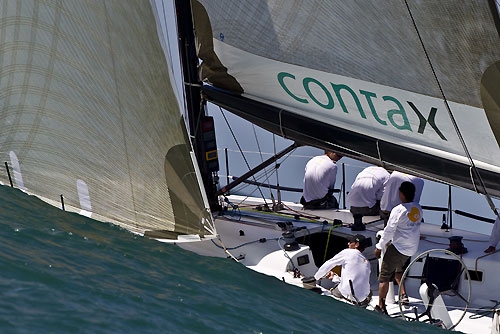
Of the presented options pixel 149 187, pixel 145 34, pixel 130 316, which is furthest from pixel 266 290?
pixel 145 34

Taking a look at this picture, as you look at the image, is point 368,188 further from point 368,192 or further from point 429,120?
point 429,120

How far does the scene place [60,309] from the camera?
4.59 meters

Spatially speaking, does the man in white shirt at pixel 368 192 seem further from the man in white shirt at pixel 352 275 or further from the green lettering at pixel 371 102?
the green lettering at pixel 371 102

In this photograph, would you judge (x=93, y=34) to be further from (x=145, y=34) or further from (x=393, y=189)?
(x=393, y=189)

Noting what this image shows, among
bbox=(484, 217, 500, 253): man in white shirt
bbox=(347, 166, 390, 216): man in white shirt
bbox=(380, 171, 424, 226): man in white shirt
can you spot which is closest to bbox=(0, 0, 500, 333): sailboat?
bbox=(484, 217, 500, 253): man in white shirt

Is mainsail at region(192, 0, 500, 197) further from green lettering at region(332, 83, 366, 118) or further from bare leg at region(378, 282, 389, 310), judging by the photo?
bare leg at region(378, 282, 389, 310)

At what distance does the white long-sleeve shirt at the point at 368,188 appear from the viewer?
8.41 metres

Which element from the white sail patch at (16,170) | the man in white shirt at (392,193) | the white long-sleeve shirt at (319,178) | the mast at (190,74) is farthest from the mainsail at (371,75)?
the white long-sleeve shirt at (319,178)

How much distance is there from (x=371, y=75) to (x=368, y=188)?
234cm

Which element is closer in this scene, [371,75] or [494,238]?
[371,75]

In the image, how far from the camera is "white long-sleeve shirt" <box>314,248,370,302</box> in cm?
651

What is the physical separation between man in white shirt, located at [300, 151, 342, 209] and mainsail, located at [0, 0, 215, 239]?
2428mm

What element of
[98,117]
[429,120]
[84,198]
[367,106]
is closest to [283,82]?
[367,106]

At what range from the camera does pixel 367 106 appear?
21.1 feet
